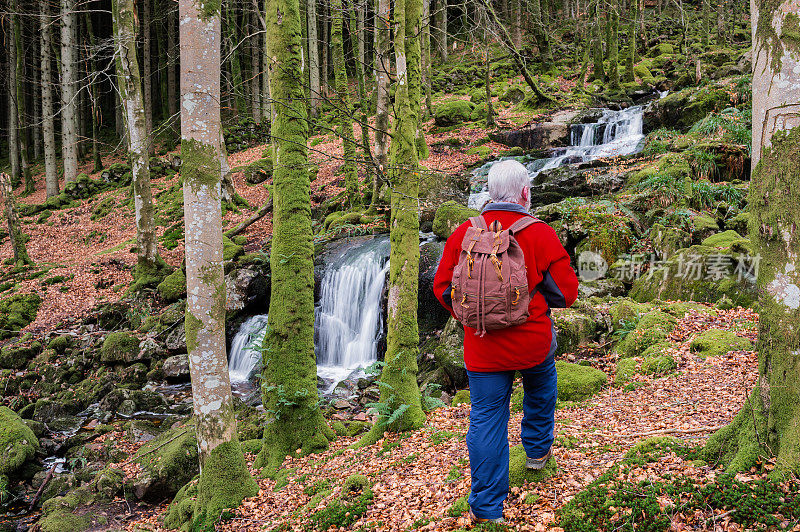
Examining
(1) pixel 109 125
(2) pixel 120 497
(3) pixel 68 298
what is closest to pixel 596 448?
(2) pixel 120 497

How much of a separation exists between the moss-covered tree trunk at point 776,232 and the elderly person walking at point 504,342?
1.12m

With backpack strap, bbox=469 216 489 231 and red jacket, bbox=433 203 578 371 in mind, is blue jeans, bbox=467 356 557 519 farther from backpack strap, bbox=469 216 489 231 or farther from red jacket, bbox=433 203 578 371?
backpack strap, bbox=469 216 489 231

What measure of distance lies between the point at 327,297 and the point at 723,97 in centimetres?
1332

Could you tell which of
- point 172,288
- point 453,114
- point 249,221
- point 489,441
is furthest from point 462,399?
point 453,114

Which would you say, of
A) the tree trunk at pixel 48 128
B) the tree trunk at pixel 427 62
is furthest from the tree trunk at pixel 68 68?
the tree trunk at pixel 427 62

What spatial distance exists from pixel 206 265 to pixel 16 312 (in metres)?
12.9

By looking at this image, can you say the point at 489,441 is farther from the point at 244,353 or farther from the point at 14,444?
the point at 244,353

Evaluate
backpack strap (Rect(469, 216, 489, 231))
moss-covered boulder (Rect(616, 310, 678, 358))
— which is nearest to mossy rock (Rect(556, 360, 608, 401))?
moss-covered boulder (Rect(616, 310, 678, 358))

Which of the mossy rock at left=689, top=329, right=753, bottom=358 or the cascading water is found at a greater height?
the cascading water

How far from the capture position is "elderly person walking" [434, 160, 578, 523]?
286 cm

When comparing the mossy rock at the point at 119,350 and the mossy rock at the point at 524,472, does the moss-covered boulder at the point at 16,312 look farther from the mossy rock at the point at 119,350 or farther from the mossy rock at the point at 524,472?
the mossy rock at the point at 524,472

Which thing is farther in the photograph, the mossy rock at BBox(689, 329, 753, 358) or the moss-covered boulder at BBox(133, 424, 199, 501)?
the moss-covered boulder at BBox(133, 424, 199, 501)

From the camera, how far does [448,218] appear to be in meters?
11.7

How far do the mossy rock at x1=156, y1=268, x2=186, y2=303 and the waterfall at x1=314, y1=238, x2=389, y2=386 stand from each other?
441 cm
